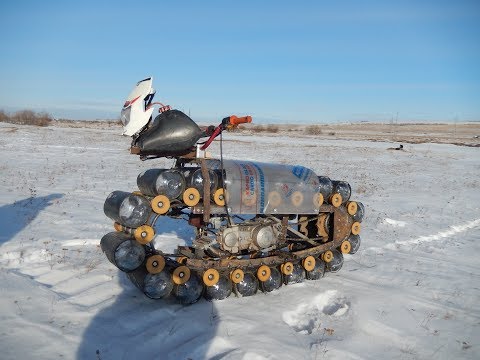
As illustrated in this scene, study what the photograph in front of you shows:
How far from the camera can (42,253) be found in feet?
23.1

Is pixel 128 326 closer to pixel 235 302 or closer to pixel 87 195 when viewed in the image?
pixel 235 302

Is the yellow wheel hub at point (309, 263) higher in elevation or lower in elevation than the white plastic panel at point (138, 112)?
lower

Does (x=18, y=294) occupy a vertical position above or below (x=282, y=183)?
below

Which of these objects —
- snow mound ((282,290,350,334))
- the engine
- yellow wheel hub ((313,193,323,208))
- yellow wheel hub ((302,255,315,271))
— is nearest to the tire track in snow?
yellow wheel hub ((302,255,315,271))

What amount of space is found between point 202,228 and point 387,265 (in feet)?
12.8

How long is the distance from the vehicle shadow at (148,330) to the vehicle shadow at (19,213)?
352 centimetres

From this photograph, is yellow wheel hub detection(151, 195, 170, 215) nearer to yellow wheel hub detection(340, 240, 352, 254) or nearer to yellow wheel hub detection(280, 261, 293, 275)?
yellow wheel hub detection(280, 261, 293, 275)

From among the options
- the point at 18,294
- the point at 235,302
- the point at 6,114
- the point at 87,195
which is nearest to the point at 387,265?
the point at 235,302

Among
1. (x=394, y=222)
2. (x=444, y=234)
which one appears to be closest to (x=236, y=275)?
(x=394, y=222)

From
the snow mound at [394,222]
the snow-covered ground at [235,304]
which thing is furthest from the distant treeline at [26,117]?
the snow mound at [394,222]

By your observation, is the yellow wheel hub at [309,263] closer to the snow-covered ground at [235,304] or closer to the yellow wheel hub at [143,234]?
the snow-covered ground at [235,304]

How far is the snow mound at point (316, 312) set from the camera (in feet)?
17.6

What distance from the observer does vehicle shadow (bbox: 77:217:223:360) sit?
4453mm

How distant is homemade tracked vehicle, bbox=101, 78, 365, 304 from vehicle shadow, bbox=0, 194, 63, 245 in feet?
11.3
